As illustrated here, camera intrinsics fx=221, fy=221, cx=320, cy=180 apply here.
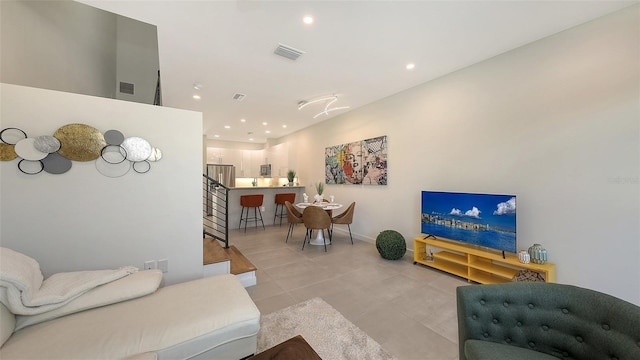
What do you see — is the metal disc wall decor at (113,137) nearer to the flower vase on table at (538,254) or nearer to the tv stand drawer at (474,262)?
the tv stand drawer at (474,262)

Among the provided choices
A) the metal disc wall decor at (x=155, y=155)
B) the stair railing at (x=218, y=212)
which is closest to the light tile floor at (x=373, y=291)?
the stair railing at (x=218, y=212)

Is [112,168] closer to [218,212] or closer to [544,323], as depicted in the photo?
[544,323]

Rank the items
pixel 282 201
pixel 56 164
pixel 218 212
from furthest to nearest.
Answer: pixel 282 201, pixel 218 212, pixel 56 164

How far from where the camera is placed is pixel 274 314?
215 cm

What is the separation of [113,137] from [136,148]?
189 millimetres

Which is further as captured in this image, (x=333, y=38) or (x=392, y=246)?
(x=392, y=246)

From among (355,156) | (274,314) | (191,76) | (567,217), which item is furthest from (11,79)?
(567,217)

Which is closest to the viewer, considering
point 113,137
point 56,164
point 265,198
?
point 56,164

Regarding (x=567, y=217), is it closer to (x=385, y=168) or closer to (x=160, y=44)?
(x=385, y=168)

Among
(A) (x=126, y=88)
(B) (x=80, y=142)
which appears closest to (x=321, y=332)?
(B) (x=80, y=142)

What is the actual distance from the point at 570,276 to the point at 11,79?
570 cm

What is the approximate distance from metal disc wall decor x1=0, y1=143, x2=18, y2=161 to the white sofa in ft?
4.09

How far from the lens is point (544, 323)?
122 centimetres

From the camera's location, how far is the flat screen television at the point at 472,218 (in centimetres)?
263
